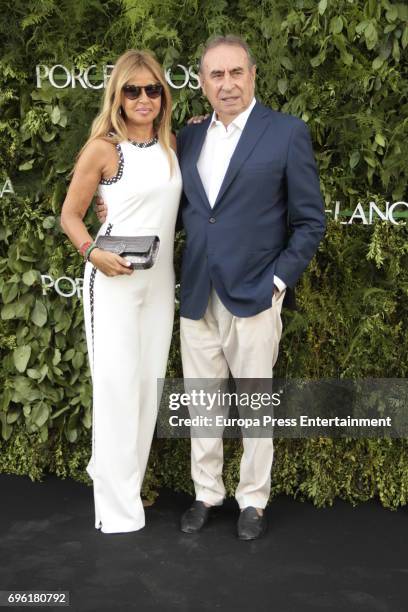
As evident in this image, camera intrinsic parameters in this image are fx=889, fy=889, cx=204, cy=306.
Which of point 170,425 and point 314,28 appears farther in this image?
point 170,425

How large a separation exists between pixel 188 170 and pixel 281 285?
63cm

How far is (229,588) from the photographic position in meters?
3.46

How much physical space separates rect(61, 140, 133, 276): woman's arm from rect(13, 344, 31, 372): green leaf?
0.99 metres

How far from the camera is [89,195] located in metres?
3.79

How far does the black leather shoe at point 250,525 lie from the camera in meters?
3.89

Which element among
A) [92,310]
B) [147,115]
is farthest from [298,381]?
[147,115]

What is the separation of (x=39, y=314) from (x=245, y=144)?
1.53 m

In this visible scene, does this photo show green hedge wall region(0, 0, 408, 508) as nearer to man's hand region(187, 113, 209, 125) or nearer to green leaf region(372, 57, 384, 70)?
green leaf region(372, 57, 384, 70)

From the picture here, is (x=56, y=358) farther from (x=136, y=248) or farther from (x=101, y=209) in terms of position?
(x=136, y=248)

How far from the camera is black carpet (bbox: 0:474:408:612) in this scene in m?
3.39

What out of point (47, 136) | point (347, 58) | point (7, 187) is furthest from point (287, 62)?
point (7, 187)

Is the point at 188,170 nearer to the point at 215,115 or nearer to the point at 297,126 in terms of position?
the point at 215,115

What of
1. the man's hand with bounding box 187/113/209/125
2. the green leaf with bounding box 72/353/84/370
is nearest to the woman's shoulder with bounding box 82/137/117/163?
the man's hand with bounding box 187/113/209/125

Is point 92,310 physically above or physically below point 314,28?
below
